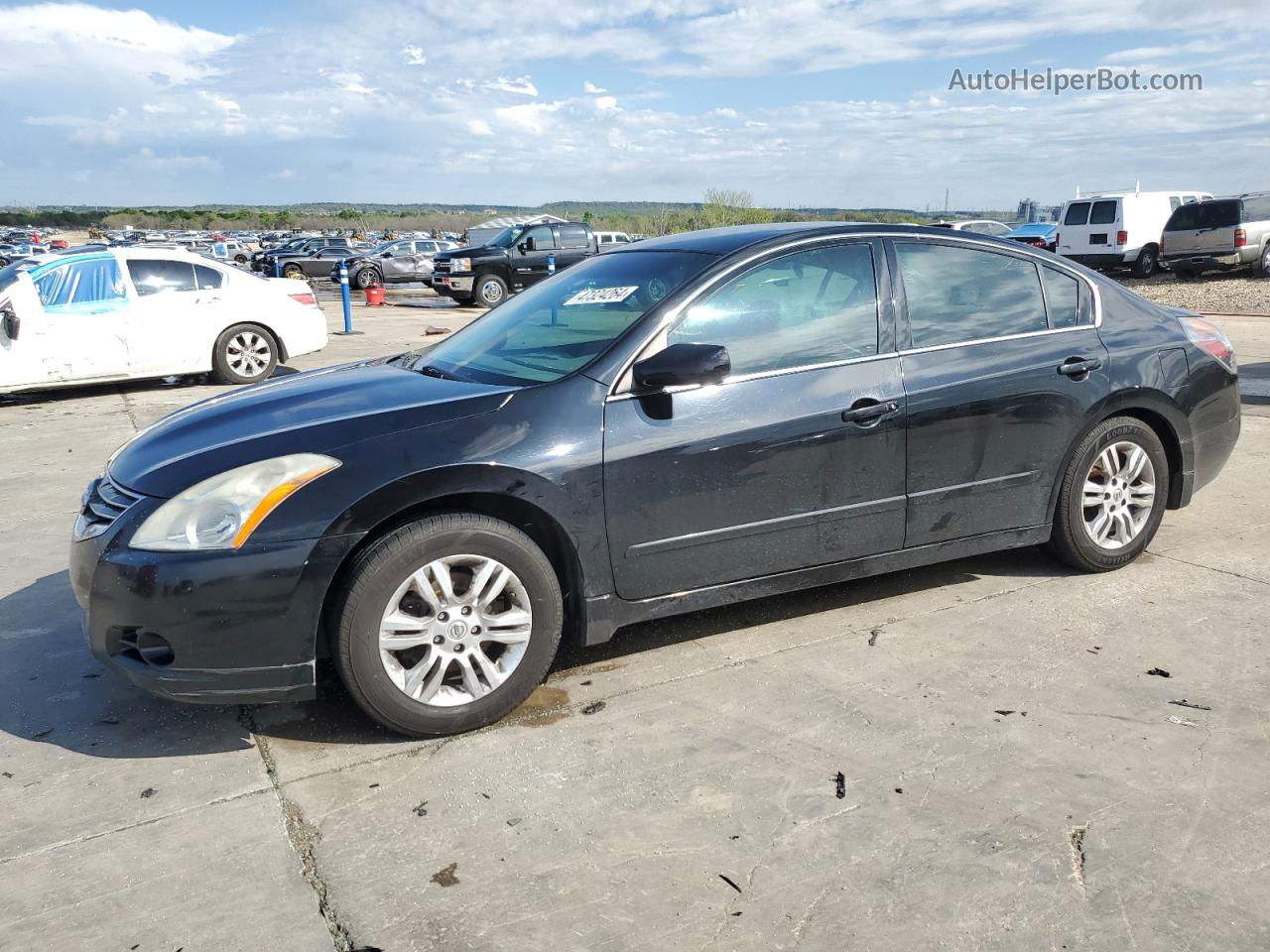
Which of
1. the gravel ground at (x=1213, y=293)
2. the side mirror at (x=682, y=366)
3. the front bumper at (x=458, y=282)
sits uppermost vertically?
the side mirror at (x=682, y=366)

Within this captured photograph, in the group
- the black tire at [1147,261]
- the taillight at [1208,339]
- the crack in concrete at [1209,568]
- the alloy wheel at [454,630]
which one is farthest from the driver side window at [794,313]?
the black tire at [1147,261]

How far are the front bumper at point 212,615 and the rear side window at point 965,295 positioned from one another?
8.12 ft

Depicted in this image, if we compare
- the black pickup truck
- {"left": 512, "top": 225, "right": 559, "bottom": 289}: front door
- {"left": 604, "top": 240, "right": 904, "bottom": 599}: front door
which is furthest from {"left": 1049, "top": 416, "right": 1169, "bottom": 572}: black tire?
{"left": 512, "top": 225, "right": 559, "bottom": 289}: front door

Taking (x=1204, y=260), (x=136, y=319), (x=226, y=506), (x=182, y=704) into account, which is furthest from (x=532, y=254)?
(x=226, y=506)

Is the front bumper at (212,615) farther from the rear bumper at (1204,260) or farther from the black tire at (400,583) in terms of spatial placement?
the rear bumper at (1204,260)

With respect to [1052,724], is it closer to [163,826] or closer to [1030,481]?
[1030,481]

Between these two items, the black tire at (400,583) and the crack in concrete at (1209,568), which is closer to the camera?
the black tire at (400,583)

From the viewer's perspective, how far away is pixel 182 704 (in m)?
3.90

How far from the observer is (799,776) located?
327 centimetres

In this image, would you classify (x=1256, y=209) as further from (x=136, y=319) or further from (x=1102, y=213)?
(x=136, y=319)

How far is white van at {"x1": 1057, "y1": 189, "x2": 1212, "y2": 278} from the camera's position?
25.8 metres

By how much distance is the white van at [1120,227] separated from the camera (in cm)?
2580

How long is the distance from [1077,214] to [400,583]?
27.0m

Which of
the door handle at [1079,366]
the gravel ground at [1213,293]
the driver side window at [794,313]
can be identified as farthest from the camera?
the gravel ground at [1213,293]
